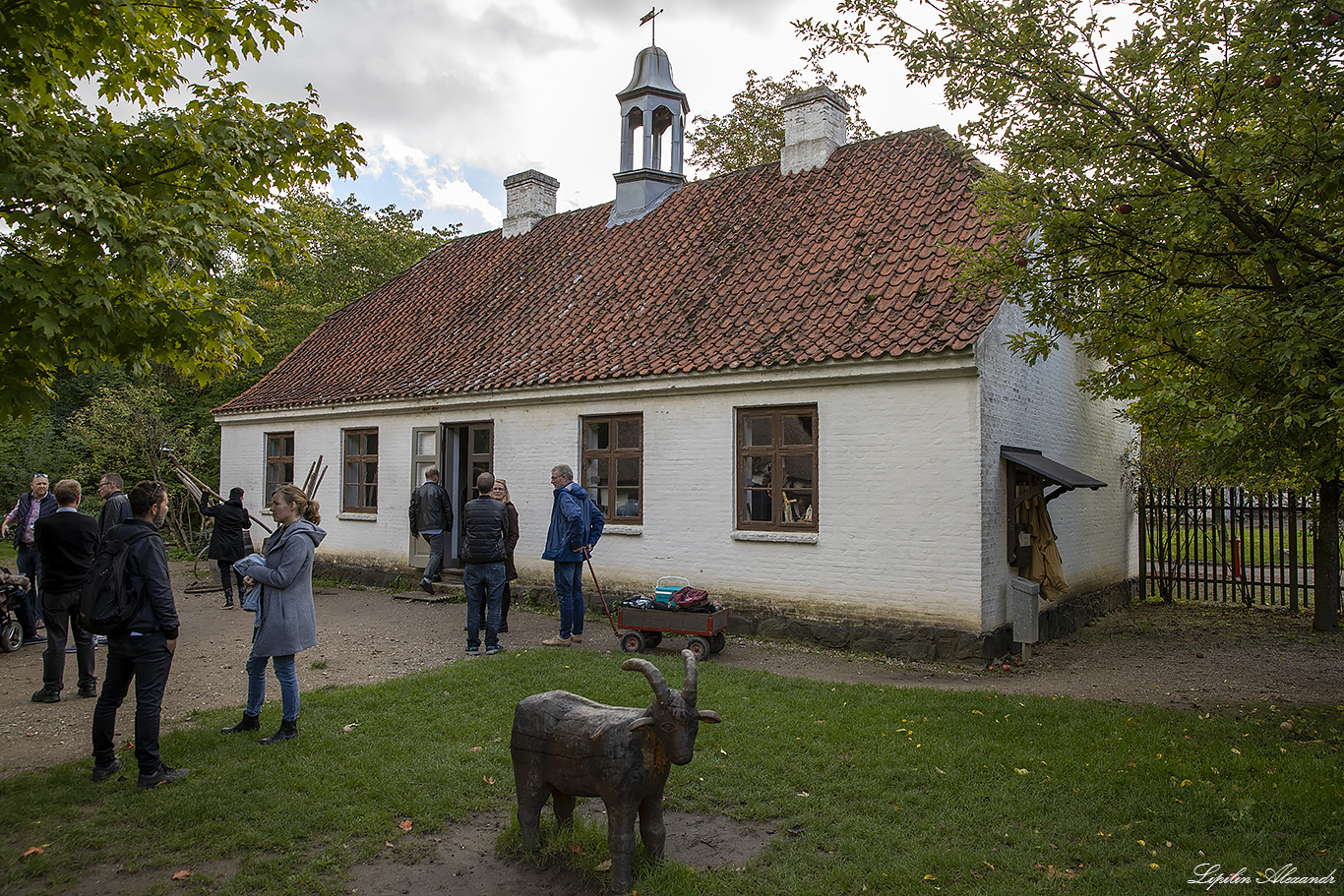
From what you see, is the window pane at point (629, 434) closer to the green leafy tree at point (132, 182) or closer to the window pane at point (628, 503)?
the window pane at point (628, 503)

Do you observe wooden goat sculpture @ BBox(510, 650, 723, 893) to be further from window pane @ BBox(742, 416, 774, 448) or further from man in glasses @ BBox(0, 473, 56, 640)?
man in glasses @ BBox(0, 473, 56, 640)

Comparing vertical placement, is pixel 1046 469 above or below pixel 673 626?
above

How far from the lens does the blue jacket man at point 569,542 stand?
9.79 m

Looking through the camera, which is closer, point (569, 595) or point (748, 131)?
point (569, 595)

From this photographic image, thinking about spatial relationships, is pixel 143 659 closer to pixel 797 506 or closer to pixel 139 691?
pixel 139 691

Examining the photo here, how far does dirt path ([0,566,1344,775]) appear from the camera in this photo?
25.0 feet

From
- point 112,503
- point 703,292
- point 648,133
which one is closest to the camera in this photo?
point 112,503

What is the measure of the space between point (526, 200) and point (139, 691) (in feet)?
50.3

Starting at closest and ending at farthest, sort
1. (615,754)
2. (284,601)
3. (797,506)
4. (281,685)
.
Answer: (615,754) < (284,601) < (281,685) < (797,506)

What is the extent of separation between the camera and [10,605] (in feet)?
32.8

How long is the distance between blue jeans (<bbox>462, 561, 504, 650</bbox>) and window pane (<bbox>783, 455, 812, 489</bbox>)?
3728mm

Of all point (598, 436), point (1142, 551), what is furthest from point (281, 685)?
point (1142, 551)

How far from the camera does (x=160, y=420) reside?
2264cm

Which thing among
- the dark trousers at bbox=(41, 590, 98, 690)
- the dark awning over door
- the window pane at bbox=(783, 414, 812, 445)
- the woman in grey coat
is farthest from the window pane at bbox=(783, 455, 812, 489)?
the dark trousers at bbox=(41, 590, 98, 690)
